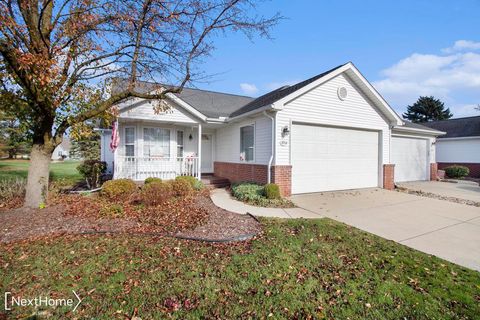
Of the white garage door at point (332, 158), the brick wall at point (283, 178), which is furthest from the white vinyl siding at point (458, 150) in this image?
the brick wall at point (283, 178)

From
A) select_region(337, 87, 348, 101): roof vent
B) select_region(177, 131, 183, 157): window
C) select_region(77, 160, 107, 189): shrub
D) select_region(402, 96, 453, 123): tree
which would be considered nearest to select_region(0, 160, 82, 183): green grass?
select_region(77, 160, 107, 189): shrub

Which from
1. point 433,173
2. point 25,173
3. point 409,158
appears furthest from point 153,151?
point 433,173

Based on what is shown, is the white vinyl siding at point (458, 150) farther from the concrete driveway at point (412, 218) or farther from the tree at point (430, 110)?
the tree at point (430, 110)

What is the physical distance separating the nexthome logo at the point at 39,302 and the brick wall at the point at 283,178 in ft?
22.1

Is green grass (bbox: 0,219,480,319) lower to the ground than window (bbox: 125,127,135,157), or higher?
lower

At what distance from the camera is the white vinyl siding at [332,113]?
28.6 feet

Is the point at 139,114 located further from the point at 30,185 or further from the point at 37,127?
the point at 30,185

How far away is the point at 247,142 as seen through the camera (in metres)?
10.4

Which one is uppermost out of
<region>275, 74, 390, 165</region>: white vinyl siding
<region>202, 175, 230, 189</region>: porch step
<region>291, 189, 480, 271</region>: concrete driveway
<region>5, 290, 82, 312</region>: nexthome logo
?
<region>275, 74, 390, 165</region>: white vinyl siding

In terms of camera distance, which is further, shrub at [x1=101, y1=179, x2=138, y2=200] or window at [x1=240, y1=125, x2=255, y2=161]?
window at [x1=240, y1=125, x2=255, y2=161]

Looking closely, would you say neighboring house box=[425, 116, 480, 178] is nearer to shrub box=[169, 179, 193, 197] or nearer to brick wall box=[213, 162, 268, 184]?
brick wall box=[213, 162, 268, 184]

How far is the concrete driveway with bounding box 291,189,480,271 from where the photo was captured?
14.2ft

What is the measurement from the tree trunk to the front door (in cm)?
757

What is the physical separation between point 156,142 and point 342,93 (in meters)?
8.83
